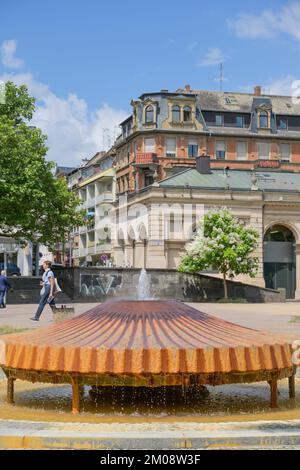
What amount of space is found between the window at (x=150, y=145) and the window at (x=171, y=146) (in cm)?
136

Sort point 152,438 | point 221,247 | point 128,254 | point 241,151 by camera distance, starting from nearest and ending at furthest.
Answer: point 152,438 → point 221,247 → point 128,254 → point 241,151

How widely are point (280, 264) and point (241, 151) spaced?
67.4ft

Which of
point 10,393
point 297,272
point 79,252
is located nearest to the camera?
point 10,393

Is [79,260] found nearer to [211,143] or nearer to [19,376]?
[211,143]

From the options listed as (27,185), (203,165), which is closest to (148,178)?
(203,165)

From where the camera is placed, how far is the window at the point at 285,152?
238 feet

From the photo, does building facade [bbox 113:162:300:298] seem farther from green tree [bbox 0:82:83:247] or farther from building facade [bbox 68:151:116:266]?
building facade [bbox 68:151:116:266]

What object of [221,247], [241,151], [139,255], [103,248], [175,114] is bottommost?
[139,255]

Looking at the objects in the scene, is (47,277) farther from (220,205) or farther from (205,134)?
(205,134)

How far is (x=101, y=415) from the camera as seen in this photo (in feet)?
21.9

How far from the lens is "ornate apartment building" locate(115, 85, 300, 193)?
6900 cm

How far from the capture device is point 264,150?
7175 cm
